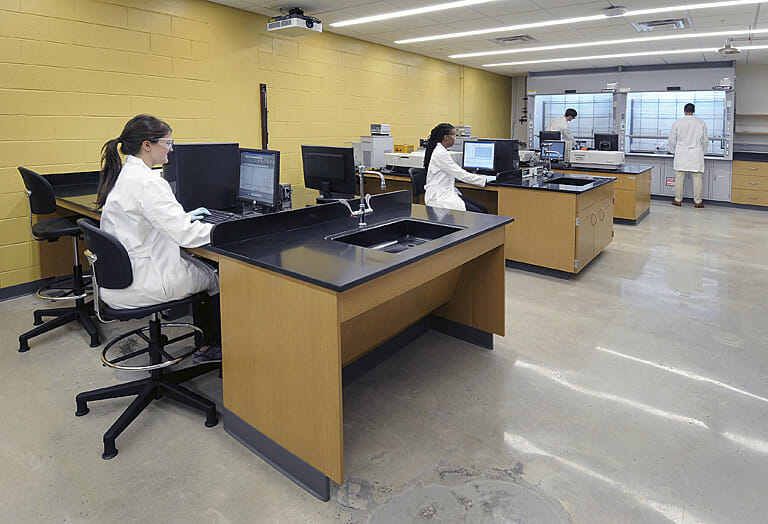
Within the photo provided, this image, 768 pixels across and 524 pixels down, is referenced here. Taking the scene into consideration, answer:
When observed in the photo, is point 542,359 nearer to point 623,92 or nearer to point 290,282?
point 290,282

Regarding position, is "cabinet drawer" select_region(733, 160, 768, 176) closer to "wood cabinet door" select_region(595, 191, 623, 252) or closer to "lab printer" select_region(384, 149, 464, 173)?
"wood cabinet door" select_region(595, 191, 623, 252)

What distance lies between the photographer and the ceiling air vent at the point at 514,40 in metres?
7.10

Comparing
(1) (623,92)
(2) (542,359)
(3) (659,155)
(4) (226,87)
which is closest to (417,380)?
(2) (542,359)

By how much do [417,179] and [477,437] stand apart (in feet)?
10.9

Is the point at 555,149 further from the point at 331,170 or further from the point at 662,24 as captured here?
the point at 331,170

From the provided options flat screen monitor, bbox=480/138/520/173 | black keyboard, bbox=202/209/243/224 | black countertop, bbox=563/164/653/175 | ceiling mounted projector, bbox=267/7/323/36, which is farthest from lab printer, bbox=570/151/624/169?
black keyboard, bbox=202/209/243/224

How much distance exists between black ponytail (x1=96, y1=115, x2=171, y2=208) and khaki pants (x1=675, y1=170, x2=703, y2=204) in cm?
864

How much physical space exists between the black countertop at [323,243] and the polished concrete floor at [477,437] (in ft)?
2.74

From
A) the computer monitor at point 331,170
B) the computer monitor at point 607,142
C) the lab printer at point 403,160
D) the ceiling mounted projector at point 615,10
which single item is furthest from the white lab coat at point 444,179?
the computer monitor at point 607,142

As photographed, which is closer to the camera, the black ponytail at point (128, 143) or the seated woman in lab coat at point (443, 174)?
the black ponytail at point (128, 143)

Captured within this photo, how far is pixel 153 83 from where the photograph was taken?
4840 millimetres

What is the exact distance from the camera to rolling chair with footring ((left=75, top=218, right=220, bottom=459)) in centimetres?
215

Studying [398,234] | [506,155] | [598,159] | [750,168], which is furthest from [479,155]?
[750,168]

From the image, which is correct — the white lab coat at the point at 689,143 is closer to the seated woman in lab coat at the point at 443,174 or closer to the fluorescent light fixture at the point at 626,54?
the fluorescent light fixture at the point at 626,54
